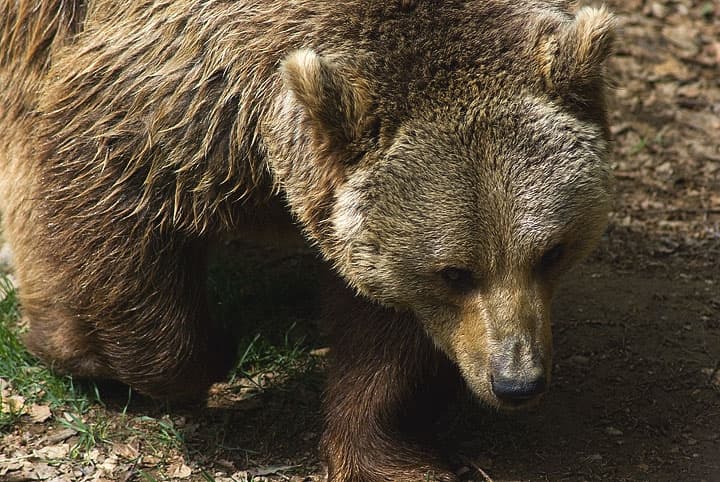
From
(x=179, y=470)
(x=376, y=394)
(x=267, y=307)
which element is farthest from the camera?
(x=267, y=307)

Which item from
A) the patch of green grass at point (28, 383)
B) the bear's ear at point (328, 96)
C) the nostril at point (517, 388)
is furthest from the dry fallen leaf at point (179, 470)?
the bear's ear at point (328, 96)

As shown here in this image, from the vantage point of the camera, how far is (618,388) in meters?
6.70

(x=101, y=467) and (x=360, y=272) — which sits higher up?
(x=360, y=272)

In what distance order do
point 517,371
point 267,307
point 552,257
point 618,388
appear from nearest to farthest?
point 517,371 → point 552,257 → point 618,388 → point 267,307

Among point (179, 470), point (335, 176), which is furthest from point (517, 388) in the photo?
point (179, 470)

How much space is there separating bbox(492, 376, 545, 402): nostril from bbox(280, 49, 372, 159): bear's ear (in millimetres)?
1295

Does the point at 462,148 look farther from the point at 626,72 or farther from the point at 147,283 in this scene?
the point at 626,72

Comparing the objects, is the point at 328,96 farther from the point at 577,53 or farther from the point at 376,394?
the point at 376,394

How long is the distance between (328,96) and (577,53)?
1.16 metres

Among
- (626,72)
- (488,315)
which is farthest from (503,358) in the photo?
(626,72)

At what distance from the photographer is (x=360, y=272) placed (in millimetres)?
5230

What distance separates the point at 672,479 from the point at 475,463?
1.07 m

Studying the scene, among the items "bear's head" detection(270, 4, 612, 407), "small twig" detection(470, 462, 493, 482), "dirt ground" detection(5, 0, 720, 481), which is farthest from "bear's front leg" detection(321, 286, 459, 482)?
"bear's head" detection(270, 4, 612, 407)

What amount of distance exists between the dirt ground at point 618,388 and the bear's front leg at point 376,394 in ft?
1.10
